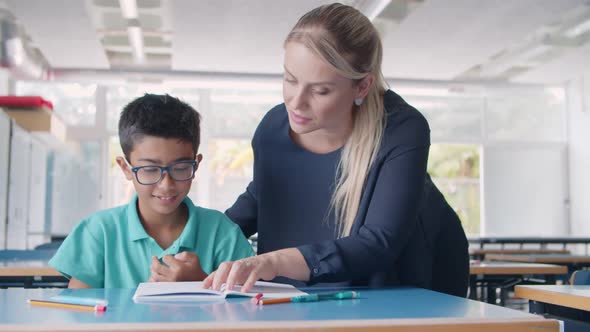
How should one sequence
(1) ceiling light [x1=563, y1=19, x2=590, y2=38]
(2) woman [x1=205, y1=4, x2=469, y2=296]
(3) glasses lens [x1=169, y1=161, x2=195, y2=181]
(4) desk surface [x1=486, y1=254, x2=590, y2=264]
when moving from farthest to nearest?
(1) ceiling light [x1=563, y1=19, x2=590, y2=38]
(4) desk surface [x1=486, y1=254, x2=590, y2=264]
(3) glasses lens [x1=169, y1=161, x2=195, y2=181]
(2) woman [x1=205, y1=4, x2=469, y2=296]

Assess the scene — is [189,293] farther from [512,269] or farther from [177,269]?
[512,269]

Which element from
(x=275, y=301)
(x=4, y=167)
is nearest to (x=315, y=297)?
(x=275, y=301)

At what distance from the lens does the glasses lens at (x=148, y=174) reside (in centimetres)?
154

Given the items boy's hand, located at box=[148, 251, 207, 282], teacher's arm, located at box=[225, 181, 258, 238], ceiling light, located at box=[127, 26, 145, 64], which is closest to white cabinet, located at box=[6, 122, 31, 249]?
ceiling light, located at box=[127, 26, 145, 64]

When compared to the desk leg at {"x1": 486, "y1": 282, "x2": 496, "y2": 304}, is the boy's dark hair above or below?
above

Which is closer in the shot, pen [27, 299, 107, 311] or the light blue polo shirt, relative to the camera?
pen [27, 299, 107, 311]

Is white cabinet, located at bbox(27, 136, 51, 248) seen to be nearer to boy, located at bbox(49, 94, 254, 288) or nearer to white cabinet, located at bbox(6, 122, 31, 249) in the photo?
white cabinet, located at bbox(6, 122, 31, 249)

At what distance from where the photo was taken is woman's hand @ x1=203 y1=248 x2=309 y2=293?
3.67ft

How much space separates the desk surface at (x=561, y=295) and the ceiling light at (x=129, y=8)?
20.8 feet

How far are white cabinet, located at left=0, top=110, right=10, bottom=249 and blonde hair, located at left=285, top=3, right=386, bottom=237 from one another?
5454 mm

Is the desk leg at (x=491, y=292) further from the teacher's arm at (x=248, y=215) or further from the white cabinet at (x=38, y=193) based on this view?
the white cabinet at (x=38, y=193)

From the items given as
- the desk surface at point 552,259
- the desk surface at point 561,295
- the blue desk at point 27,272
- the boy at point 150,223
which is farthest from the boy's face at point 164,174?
the desk surface at point 552,259

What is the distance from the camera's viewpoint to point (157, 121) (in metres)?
1.61

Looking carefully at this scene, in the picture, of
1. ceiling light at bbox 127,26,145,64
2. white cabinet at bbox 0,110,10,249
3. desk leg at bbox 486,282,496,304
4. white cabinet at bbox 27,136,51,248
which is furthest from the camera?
ceiling light at bbox 127,26,145,64
